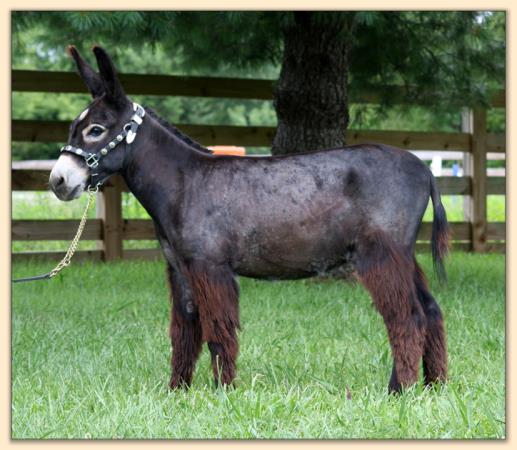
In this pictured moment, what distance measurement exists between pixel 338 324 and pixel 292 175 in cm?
210

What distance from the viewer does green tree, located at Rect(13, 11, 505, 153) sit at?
23.4 ft

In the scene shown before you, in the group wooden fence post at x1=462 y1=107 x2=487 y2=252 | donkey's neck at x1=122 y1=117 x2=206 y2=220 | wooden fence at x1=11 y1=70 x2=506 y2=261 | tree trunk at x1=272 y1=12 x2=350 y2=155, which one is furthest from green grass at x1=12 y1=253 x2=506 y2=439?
wooden fence post at x1=462 y1=107 x2=487 y2=252

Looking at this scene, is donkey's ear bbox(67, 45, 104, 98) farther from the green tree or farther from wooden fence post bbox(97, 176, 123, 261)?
wooden fence post bbox(97, 176, 123, 261)

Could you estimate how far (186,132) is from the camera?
29.7ft

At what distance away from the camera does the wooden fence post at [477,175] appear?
1010 centimetres

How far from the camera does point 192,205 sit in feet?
13.4

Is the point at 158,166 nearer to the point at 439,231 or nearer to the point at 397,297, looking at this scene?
the point at 397,297

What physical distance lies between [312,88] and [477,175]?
3513mm

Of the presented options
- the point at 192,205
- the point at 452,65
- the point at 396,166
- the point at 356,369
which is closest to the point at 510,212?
the point at 396,166

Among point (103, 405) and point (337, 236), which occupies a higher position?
point (337, 236)

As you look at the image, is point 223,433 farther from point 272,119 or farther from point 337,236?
point 272,119

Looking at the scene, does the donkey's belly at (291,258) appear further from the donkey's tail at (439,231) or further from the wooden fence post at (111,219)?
the wooden fence post at (111,219)

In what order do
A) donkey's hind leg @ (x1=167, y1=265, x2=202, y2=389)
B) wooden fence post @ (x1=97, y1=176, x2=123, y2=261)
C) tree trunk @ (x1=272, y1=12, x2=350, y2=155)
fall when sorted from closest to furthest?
donkey's hind leg @ (x1=167, y1=265, x2=202, y2=389), tree trunk @ (x1=272, y1=12, x2=350, y2=155), wooden fence post @ (x1=97, y1=176, x2=123, y2=261)

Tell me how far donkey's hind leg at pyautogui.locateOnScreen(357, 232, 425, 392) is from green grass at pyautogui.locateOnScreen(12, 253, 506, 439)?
14 cm
